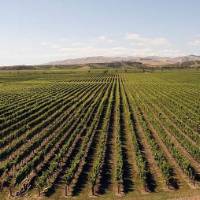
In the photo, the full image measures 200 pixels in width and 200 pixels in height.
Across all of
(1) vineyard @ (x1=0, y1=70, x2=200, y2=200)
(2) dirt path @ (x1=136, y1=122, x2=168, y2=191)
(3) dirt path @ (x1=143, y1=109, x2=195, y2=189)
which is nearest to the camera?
(1) vineyard @ (x1=0, y1=70, x2=200, y2=200)

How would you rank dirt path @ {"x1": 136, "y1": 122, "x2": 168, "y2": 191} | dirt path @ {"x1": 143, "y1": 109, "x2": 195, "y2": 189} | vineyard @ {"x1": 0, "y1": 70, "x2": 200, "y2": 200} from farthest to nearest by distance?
dirt path @ {"x1": 143, "y1": 109, "x2": 195, "y2": 189}, dirt path @ {"x1": 136, "y1": 122, "x2": 168, "y2": 191}, vineyard @ {"x1": 0, "y1": 70, "x2": 200, "y2": 200}

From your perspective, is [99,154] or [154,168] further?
[99,154]

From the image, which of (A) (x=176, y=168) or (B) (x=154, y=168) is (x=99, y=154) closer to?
(B) (x=154, y=168)

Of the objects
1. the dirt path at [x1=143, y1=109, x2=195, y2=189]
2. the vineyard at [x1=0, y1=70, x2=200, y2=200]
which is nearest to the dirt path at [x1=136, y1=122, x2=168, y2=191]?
the vineyard at [x1=0, y1=70, x2=200, y2=200]

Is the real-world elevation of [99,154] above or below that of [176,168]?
above

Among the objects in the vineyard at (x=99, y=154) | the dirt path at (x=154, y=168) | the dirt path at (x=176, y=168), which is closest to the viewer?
the vineyard at (x=99, y=154)

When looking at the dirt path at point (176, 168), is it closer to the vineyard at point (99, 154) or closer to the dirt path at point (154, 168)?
the vineyard at point (99, 154)

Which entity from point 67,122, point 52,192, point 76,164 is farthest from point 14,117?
point 52,192

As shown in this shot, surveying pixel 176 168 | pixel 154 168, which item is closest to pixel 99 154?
pixel 154 168

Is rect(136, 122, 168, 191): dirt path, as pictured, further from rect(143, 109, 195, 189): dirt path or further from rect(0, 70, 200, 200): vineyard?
rect(143, 109, 195, 189): dirt path

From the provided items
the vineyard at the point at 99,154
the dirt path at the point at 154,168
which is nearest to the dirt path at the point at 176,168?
the vineyard at the point at 99,154

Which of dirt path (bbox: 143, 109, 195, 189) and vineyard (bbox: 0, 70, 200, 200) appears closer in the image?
vineyard (bbox: 0, 70, 200, 200)

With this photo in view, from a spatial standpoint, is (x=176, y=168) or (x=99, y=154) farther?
(x=99, y=154)
